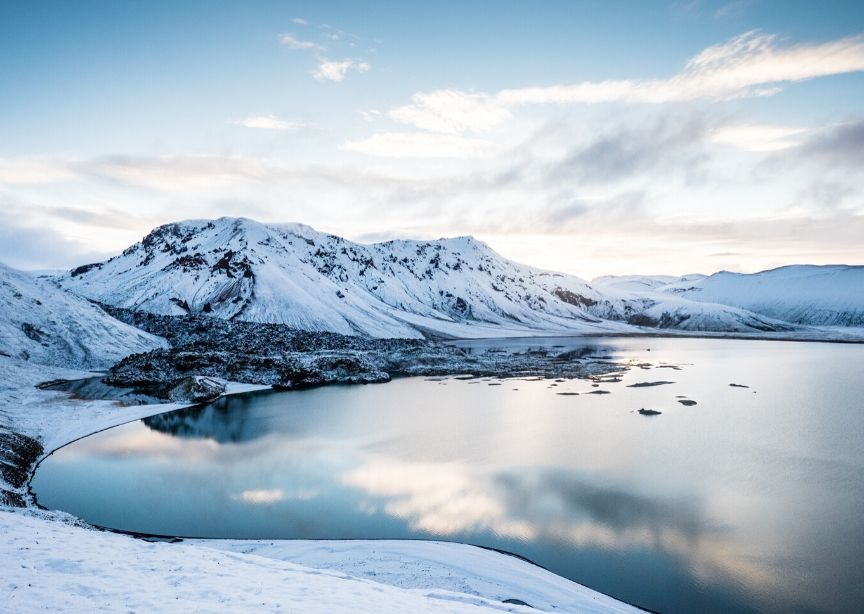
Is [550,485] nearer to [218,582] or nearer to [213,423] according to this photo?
[218,582]

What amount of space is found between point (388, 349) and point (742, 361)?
3463 inches

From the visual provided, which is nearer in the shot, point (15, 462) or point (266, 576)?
point (266, 576)

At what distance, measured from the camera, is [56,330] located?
8462cm

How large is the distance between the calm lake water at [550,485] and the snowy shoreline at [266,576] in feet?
8.86

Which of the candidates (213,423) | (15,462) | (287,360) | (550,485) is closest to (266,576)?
(550,485)

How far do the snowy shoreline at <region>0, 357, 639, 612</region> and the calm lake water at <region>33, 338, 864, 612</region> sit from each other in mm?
2701

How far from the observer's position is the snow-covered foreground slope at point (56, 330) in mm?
78125

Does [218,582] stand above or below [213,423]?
above

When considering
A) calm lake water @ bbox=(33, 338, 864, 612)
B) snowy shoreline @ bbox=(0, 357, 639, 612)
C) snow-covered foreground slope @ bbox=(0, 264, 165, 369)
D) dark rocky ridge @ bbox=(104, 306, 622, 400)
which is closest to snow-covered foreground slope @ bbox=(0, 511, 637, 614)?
snowy shoreline @ bbox=(0, 357, 639, 612)

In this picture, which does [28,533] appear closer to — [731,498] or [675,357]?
[731,498]

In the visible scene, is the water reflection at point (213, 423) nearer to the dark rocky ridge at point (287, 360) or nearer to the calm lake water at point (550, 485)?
the calm lake water at point (550, 485)

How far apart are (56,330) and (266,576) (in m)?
92.4

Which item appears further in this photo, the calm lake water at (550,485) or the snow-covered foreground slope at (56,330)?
the snow-covered foreground slope at (56,330)

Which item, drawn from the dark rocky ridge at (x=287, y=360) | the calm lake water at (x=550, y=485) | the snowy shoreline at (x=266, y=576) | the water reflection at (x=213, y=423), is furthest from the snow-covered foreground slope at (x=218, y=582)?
the dark rocky ridge at (x=287, y=360)
